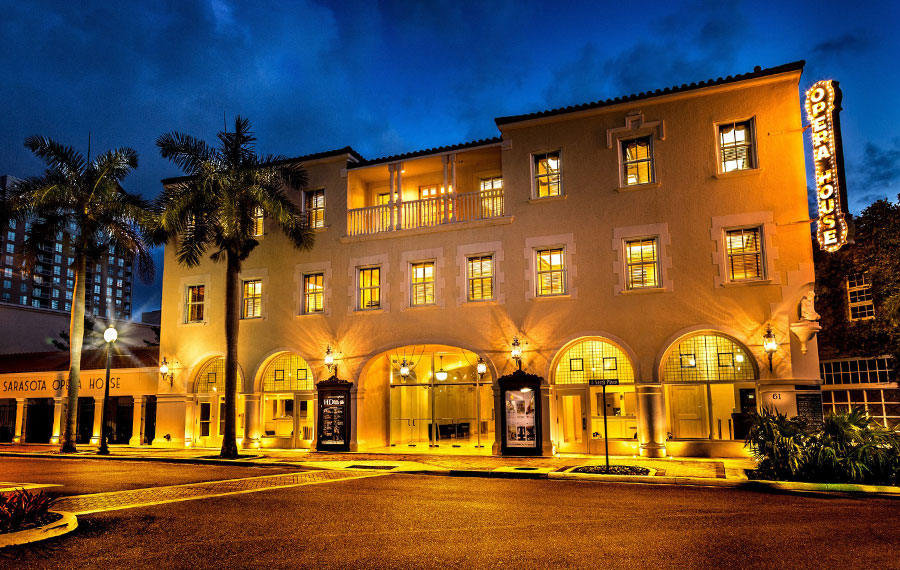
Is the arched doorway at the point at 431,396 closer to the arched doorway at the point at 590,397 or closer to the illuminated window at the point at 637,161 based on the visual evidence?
the arched doorway at the point at 590,397

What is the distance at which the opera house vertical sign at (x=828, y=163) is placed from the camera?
17.4 m

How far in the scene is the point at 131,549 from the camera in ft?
28.0

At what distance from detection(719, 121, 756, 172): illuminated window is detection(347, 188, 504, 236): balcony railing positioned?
705 centimetres

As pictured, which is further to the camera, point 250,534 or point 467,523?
point 467,523

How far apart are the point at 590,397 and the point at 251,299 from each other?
44.7 ft

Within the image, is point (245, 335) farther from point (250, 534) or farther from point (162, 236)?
point (250, 534)

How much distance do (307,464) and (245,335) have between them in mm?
7988

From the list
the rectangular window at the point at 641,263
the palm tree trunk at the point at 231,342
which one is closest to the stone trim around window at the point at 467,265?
the rectangular window at the point at 641,263

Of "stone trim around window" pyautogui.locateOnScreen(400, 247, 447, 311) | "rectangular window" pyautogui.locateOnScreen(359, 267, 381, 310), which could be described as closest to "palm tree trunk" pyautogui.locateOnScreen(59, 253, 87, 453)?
"rectangular window" pyautogui.locateOnScreen(359, 267, 381, 310)

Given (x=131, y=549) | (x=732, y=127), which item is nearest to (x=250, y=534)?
(x=131, y=549)

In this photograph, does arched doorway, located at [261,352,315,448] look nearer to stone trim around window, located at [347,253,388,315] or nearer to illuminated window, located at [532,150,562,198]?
stone trim around window, located at [347,253,388,315]

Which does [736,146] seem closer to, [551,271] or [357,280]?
[551,271]

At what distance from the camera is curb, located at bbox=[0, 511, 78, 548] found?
8820mm

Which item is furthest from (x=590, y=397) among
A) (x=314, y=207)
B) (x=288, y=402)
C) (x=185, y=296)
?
(x=185, y=296)
